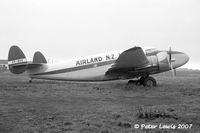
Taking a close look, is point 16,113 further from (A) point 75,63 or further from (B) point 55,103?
(A) point 75,63

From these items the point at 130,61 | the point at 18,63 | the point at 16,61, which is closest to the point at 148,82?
the point at 130,61

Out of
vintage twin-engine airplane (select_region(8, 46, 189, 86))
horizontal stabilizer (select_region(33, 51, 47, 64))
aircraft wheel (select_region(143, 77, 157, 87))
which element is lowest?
aircraft wheel (select_region(143, 77, 157, 87))

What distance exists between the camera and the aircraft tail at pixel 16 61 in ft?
62.9

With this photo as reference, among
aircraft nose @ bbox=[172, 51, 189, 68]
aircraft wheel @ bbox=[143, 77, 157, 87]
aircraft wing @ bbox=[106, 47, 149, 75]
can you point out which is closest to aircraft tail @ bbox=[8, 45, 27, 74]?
aircraft wing @ bbox=[106, 47, 149, 75]

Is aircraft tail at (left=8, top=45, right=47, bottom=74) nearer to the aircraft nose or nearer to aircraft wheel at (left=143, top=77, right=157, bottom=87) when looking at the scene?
aircraft wheel at (left=143, top=77, right=157, bottom=87)

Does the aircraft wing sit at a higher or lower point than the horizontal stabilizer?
lower

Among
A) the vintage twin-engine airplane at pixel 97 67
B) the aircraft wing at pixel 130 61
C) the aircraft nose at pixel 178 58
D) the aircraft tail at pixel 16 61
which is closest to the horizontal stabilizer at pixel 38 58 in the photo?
the vintage twin-engine airplane at pixel 97 67

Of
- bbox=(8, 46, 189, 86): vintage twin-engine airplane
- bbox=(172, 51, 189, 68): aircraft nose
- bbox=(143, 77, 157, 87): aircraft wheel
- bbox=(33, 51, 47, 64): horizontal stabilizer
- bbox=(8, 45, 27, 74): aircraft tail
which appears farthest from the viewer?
bbox=(33, 51, 47, 64): horizontal stabilizer

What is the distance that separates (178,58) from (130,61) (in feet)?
14.9

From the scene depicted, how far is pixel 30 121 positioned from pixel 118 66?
36.3 feet

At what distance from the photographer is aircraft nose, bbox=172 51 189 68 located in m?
19.3

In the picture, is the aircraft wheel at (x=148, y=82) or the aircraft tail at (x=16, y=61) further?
the aircraft tail at (x=16, y=61)

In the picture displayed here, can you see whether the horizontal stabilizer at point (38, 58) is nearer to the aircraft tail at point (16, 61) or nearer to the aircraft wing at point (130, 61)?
the aircraft tail at point (16, 61)

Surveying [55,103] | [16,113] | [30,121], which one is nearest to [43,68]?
[55,103]
